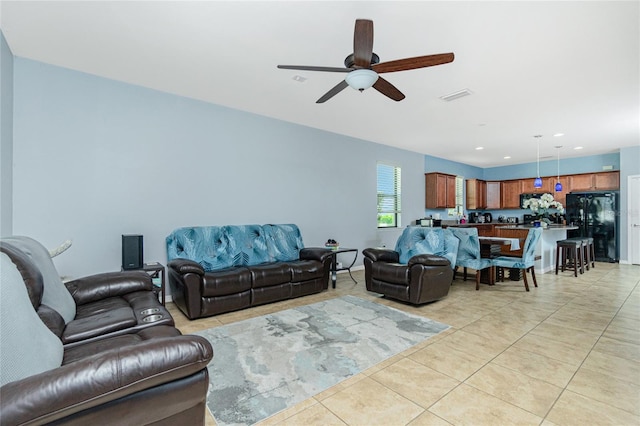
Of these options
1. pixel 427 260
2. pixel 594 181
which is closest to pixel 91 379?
pixel 427 260

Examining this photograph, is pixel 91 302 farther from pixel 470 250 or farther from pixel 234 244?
pixel 470 250

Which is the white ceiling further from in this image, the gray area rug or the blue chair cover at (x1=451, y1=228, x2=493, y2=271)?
the gray area rug

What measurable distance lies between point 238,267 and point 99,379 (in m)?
2.98

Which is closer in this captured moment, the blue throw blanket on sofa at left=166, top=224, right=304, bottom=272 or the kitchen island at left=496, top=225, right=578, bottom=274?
the blue throw blanket on sofa at left=166, top=224, right=304, bottom=272

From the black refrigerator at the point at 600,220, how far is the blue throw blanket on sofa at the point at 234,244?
747 centimetres

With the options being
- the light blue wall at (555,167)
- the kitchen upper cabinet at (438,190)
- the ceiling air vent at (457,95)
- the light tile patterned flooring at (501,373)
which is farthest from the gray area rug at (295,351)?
the light blue wall at (555,167)

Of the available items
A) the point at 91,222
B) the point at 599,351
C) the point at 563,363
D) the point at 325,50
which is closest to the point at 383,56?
the point at 325,50

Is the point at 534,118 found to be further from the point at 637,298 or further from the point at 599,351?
the point at 599,351

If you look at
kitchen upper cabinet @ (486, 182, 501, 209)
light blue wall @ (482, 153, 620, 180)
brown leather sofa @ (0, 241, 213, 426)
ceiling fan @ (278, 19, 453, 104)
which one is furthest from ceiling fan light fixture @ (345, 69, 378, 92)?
kitchen upper cabinet @ (486, 182, 501, 209)

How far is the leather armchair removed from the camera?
3.77 m

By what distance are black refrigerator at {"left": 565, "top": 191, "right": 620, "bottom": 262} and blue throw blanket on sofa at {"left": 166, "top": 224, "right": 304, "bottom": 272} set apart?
24.5ft

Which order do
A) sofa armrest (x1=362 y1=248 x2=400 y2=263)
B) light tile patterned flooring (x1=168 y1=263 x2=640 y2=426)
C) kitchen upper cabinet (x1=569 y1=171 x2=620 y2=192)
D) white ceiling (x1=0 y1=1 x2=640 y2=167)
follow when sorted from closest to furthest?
light tile patterned flooring (x1=168 y1=263 x2=640 y2=426)
white ceiling (x1=0 y1=1 x2=640 y2=167)
sofa armrest (x1=362 y1=248 x2=400 y2=263)
kitchen upper cabinet (x1=569 y1=171 x2=620 y2=192)

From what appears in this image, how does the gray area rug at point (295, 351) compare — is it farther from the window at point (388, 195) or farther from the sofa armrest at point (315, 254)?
the window at point (388, 195)

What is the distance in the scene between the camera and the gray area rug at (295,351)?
1962mm
